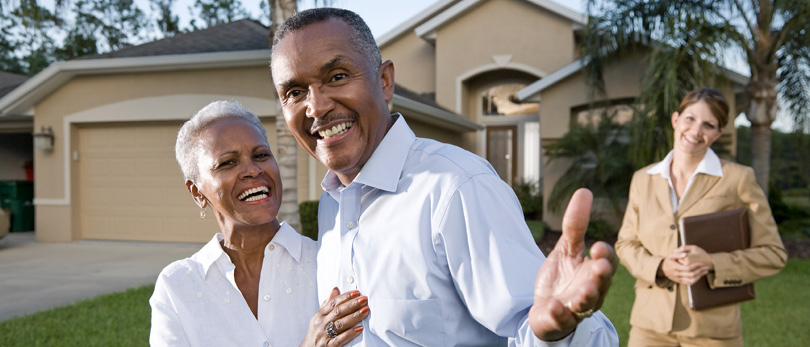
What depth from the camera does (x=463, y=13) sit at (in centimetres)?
1736

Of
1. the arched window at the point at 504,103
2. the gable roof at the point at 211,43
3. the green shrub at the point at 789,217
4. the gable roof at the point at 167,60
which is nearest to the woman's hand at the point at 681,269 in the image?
the gable roof at the point at 167,60

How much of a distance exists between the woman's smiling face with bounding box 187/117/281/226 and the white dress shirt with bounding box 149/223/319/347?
5.4 inches

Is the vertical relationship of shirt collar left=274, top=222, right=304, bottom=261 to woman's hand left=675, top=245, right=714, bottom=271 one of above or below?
above

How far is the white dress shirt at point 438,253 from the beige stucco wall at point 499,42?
51.9ft

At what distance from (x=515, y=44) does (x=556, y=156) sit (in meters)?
4.57

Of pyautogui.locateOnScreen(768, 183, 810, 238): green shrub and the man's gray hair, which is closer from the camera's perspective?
the man's gray hair

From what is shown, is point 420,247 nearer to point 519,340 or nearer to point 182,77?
point 519,340

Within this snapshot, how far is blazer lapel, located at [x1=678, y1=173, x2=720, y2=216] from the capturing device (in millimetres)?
3271

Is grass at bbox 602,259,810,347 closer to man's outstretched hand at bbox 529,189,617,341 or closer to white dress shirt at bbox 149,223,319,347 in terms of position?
white dress shirt at bbox 149,223,319,347

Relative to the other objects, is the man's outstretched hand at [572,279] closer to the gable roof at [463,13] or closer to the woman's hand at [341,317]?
the woman's hand at [341,317]

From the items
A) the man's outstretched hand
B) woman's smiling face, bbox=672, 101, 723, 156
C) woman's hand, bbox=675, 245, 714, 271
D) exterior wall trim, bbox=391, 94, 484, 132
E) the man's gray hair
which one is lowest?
woman's hand, bbox=675, 245, 714, 271

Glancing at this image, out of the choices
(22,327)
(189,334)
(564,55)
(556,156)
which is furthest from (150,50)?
(189,334)

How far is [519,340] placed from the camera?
1.41 m

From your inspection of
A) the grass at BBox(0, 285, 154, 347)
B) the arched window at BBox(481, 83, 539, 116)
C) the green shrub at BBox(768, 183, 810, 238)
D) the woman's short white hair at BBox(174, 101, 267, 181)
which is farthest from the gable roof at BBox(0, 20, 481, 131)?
the woman's short white hair at BBox(174, 101, 267, 181)
